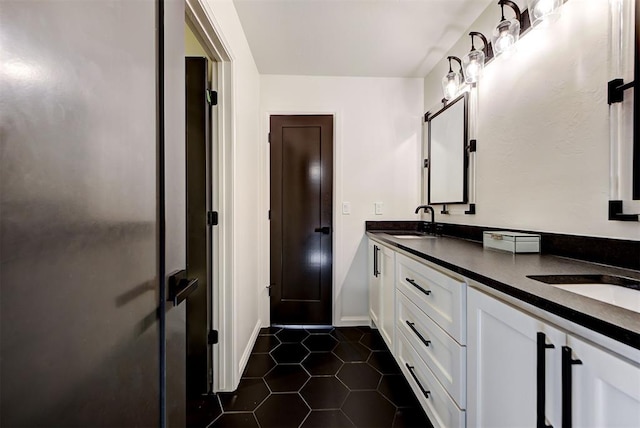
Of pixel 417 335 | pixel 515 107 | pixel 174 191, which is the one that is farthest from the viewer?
pixel 515 107

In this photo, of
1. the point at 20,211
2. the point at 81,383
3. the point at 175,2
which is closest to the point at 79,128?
the point at 20,211

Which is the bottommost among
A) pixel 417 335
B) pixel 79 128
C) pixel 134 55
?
pixel 417 335

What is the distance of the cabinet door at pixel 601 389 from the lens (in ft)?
1.71

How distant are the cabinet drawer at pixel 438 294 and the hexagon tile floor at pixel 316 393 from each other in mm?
656

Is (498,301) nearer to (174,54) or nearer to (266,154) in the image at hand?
(174,54)

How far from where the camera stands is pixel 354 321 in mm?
2773

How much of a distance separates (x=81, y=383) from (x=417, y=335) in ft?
4.59

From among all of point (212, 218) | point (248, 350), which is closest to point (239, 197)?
point (212, 218)

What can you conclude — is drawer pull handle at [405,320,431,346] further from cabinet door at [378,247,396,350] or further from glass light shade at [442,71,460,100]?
glass light shade at [442,71,460,100]

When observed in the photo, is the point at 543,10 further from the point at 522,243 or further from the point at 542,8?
the point at 522,243

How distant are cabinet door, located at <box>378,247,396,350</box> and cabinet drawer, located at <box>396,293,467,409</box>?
0.69 feet

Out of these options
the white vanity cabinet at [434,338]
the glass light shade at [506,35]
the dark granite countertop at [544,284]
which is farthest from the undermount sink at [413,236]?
the glass light shade at [506,35]

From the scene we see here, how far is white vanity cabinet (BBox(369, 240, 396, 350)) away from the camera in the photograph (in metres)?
1.95

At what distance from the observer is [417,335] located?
4.85 feet
